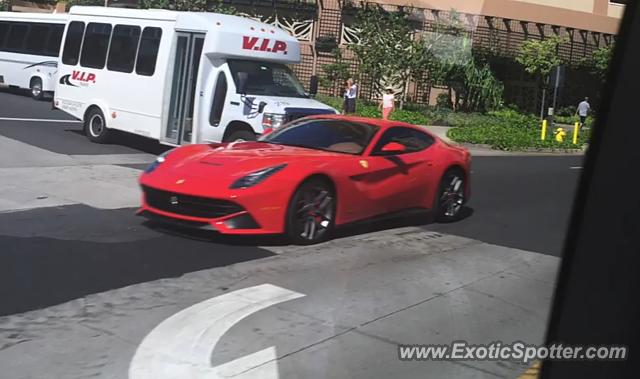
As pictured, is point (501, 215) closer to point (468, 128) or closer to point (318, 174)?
point (318, 174)

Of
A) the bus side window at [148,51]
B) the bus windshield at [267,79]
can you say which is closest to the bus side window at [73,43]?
the bus side window at [148,51]

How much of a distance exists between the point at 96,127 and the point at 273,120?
5.15 meters

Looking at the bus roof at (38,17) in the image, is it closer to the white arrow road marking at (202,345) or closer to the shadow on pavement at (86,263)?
the shadow on pavement at (86,263)

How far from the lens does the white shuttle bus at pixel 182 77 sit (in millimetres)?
12766

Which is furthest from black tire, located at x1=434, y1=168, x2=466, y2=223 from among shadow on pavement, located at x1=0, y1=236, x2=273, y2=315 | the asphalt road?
shadow on pavement, located at x1=0, y1=236, x2=273, y2=315

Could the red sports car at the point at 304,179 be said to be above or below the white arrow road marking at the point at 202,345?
above

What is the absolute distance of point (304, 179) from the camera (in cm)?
736

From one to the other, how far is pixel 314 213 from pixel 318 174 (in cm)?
42

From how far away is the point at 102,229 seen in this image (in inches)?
303

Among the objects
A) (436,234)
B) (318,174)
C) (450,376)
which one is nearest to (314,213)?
(318,174)

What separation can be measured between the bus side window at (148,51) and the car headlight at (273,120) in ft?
10.00

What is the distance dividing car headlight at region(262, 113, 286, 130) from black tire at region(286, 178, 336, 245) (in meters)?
4.60

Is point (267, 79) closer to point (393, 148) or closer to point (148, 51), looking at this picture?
point (148, 51)

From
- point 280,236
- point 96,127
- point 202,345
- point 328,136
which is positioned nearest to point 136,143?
point 96,127
